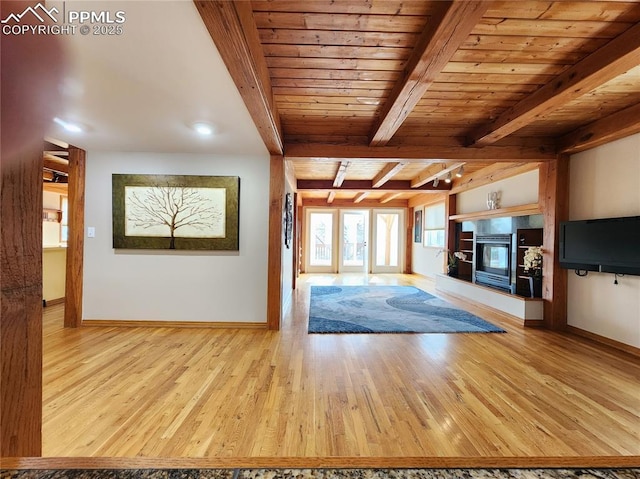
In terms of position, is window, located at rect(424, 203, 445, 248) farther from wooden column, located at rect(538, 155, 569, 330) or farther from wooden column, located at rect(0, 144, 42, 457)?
wooden column, located at rect(0, 144, 42, 457)

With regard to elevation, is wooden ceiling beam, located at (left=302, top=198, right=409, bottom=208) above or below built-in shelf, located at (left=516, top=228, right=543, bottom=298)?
above

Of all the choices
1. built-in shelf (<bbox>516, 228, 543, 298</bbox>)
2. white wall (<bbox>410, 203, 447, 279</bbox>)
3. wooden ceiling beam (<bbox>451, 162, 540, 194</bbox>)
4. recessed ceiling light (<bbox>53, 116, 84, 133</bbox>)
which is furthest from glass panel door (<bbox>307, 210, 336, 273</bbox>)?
recessed ceiling light (<bbox>53, 116, 84, 133</bbox>)

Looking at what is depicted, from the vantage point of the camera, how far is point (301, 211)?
28.0 ft

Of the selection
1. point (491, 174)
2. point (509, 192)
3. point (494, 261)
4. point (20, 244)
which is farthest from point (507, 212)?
point (20, 244)

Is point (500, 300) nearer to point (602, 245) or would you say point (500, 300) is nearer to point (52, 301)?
point (602, 245)

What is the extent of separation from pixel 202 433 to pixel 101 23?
7.08ft

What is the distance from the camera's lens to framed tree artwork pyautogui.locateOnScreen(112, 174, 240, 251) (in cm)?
351

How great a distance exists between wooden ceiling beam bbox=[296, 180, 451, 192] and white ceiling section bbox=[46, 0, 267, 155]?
9.22ft

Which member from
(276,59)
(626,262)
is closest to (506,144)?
(626,262)

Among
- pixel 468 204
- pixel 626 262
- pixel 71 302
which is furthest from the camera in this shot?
pixel 468 204

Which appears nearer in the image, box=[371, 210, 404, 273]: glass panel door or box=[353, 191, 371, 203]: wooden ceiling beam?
box=[353, 191, 371, 203]: wooden ceiling beam

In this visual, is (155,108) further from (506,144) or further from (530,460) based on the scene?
(506,144)

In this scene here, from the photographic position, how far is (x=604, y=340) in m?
3.10

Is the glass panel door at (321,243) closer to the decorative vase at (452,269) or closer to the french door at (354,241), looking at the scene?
the french door at (354,241)
